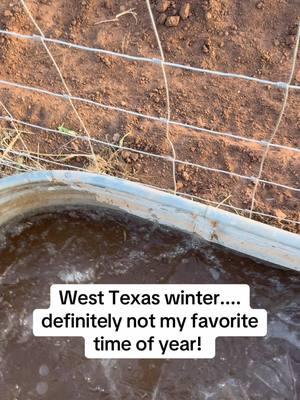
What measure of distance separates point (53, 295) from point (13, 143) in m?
0.61

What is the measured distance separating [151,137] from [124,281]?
564mm

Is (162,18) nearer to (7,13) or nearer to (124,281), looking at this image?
(7,13)

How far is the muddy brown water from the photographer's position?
1.76 metres

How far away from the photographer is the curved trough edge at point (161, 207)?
5.27ft

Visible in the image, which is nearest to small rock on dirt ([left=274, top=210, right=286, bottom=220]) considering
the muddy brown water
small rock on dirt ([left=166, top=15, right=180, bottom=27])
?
the muddy brown water

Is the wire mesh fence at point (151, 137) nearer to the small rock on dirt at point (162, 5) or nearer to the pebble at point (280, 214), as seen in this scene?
the pebble at point (280, 214)

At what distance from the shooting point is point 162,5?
2.20m

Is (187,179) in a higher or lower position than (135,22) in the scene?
lower

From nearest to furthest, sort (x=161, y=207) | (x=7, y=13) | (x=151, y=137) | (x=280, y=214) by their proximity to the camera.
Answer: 1. (x=161, y=207)
2. (x=280, y=214)
3. (x=151, y=137)
4. (x=7, y=13)

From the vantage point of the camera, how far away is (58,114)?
6.95 ft

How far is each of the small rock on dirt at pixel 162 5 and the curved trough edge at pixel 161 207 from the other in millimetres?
908

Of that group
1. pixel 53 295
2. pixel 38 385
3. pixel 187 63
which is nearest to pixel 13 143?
pixel 53 295

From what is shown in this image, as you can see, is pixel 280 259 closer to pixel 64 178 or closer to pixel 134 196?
pixel 134 196

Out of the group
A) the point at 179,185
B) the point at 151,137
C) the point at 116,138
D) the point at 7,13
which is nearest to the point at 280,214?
the point at 179,185
